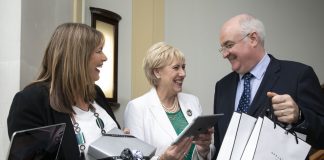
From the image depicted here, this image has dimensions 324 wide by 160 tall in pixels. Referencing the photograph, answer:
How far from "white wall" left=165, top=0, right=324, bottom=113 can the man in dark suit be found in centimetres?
224

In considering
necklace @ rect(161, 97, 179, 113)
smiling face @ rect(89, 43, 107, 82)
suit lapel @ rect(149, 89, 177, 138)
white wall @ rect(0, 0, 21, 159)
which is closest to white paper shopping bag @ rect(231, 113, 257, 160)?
smiling face @ rect(89, 43, 107, 82)

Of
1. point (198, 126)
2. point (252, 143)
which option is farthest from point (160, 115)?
point (252, 143)

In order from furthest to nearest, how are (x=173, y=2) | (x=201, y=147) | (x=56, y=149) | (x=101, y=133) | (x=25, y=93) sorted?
(x=173, y=2), (x=201, y=147), (x=101, y=133), (x=25, y=93), (x=56, y=149)

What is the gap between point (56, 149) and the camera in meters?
1.89

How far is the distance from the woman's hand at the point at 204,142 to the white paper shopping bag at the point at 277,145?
57 cm

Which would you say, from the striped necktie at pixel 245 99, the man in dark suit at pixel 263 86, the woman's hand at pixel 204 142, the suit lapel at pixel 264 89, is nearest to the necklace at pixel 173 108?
the man in dark suit at pixel 263 86

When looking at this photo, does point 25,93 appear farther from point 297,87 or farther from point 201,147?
point 297,87

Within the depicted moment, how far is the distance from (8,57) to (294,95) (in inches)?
61.9

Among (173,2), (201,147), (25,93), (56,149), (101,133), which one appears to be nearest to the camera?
(56,149)

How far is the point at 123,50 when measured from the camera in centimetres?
464

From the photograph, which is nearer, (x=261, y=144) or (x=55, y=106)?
(x=261, y=144)

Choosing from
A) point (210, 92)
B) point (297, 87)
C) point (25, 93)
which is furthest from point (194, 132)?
point (210, 92)

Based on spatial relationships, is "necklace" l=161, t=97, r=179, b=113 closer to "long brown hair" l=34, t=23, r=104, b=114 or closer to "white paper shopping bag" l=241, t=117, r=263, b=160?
"long brown hair" l=34, t=23, r=104, b=114

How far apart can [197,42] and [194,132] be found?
2980 mm
